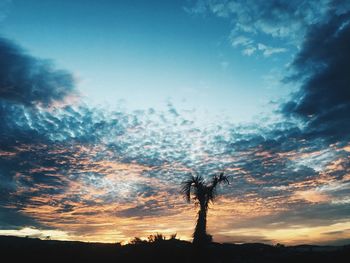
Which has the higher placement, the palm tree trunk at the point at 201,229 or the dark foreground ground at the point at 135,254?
the palm tree trunk at the point at 201,229

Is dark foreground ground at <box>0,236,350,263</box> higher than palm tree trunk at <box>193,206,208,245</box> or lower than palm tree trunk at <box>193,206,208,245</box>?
lower

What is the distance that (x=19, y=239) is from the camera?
A: 29.9 m

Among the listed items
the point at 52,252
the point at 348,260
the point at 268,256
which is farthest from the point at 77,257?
the point at 348,260

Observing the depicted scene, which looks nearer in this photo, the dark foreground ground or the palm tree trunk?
the dark foreground ground

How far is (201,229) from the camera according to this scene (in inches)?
856

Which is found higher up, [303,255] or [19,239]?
[19,239]

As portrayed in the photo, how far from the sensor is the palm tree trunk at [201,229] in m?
21.3

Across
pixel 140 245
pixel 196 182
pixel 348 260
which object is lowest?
pixel 348 260

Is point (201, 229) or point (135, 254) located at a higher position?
point (201, 229)

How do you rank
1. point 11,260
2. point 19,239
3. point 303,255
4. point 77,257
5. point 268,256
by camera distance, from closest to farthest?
1. point 11,260
2. point 77,257
3. point 303,255
4. point 268,256
5. point 19,239

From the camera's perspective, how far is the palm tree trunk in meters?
21.3

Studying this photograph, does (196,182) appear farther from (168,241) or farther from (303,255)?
(303,255)

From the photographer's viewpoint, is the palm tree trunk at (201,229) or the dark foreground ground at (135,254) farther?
the palm tree trunk at (201,229)

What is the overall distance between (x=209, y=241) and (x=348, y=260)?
28.8 feet
